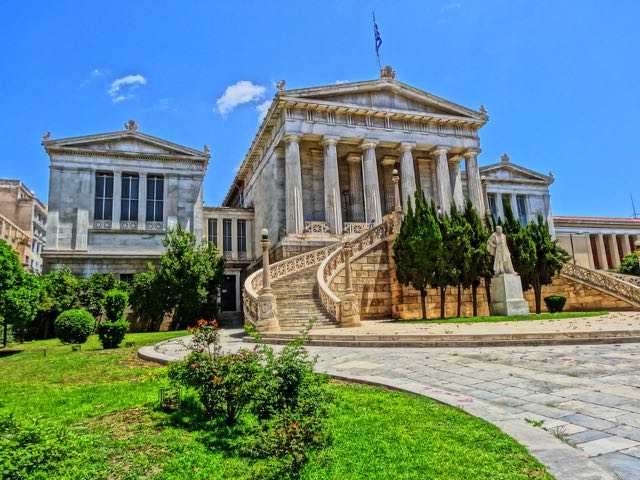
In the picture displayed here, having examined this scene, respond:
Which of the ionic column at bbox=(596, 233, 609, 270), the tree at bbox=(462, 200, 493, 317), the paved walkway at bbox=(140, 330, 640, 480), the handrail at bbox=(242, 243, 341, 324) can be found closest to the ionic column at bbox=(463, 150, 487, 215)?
the tree at bbox=(462, 200, 493, 317)

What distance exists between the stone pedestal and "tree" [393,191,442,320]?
276 centimetres

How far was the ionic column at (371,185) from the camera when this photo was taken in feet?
98.7

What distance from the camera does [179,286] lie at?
2453cm

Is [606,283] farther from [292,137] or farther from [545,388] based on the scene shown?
[545,388]

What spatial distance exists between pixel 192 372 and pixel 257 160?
34168 mm

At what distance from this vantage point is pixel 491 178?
44531mm

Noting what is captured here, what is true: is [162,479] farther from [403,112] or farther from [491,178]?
[491,178]

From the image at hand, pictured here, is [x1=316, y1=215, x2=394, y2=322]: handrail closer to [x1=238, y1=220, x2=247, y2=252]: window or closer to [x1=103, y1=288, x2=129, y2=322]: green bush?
[x1=103, y1=288, x2=129, y2=322]: green bush

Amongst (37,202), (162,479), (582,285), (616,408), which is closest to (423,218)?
(582,285)

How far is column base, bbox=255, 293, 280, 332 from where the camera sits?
51.2ft

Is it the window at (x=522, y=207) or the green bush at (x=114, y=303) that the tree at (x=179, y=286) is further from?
the window at (x=522, y=207)

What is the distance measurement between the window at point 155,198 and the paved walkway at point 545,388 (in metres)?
21.9

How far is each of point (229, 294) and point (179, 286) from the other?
357 inches

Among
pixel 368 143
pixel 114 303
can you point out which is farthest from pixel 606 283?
pixel 114 303
